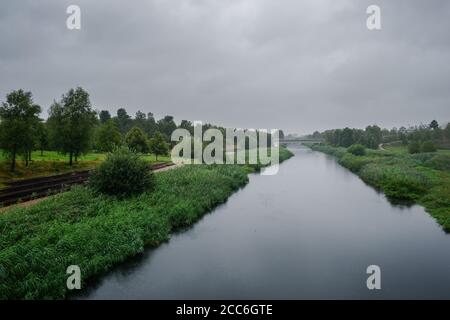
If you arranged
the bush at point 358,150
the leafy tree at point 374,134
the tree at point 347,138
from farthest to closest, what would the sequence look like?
the tree at point 347,138, the leafy tree at point 374,134, the bush at point 358,150

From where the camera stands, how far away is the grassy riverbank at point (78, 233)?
12750 mm

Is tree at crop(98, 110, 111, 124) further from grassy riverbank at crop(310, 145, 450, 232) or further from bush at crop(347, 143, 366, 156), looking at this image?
grassy riverbank at crop(310, 145, 450, 232)

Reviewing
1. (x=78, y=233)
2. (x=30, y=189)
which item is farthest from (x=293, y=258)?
(x=30, y=189)

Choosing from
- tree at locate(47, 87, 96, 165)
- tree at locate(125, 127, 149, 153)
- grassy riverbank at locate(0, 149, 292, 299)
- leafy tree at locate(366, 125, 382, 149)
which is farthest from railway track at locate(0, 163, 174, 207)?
leafy tree at locate(366, 125, 382, 149)

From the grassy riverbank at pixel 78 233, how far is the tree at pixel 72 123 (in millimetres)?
22727

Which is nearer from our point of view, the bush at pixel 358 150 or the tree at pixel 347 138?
the bush at pixel 358 150

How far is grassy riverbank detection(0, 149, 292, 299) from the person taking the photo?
502 inches

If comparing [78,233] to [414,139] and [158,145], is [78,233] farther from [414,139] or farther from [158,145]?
[414,139]

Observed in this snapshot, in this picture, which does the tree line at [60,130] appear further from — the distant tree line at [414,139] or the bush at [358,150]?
the distant tree line at [414,139]

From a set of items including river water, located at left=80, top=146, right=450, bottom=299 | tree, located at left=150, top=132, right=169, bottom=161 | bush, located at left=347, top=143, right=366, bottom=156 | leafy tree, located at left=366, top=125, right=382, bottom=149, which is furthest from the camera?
leafy tree, located at left=366, top=125, right=382, bottom=149

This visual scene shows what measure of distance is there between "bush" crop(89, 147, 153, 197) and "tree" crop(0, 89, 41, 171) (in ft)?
53.8

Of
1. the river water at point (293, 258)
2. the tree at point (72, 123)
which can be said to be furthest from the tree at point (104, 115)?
the river water at point (293, 258)

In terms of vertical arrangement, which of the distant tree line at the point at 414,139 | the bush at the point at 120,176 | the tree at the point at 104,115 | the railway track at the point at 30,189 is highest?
the tree at the point at 104,115

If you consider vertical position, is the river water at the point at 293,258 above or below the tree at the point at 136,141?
below
